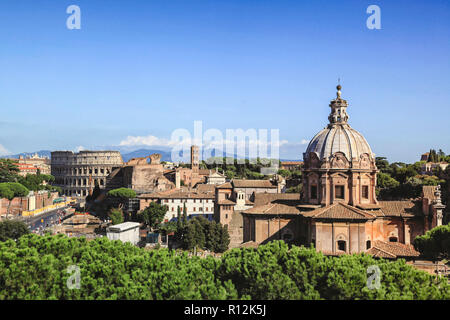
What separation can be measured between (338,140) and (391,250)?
8.98 metres

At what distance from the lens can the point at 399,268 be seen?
20469 mm

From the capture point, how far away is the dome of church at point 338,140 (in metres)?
32.9

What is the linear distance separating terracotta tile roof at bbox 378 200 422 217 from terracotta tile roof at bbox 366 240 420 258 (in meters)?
2.45

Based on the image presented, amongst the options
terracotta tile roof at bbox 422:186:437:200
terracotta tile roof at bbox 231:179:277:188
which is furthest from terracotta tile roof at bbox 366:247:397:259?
terracotta tile roof at bbox 231:179:277:188

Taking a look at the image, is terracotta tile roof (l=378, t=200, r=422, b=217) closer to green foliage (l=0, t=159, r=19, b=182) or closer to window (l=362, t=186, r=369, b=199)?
window (l=362, t=186, r=369, b=199)

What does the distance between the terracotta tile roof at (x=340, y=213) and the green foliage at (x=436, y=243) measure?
12.4 ft

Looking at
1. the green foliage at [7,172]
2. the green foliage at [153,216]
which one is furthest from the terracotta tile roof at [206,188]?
the green foliage at [7,172]

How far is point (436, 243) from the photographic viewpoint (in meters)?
29.0

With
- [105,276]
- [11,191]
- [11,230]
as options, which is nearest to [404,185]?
[11,230]

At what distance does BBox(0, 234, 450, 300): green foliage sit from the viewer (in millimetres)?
18875

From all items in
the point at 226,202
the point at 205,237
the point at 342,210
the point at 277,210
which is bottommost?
the point at 205,237

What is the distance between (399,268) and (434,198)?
14803mm

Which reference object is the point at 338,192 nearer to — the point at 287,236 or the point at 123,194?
the point at 287,236

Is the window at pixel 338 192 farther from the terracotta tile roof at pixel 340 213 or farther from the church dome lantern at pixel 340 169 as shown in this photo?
the terracotta tile roof at pixel 340 213
